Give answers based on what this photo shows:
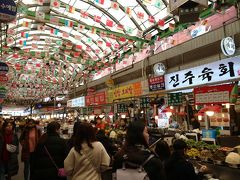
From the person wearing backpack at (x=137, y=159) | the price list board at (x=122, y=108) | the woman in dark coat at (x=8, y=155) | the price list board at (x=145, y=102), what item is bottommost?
the woman in dark coat at (x=8, y=155)

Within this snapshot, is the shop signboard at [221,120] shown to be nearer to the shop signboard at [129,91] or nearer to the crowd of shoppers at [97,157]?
the shop signboard at [129,91]

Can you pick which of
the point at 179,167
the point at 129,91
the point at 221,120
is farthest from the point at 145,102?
the point at 221,120

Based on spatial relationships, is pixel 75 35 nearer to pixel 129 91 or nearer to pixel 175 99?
pixel 129 91

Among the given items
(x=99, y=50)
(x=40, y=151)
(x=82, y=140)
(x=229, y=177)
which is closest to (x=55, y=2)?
(x=40, y=151)

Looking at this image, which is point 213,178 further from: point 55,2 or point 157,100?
point 55,2

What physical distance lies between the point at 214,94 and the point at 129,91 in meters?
5.47

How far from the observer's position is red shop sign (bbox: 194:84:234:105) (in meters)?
6.15

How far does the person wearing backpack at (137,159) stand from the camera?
2.42 m

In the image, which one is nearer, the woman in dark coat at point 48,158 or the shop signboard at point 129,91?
the woman in dark coat at point 48,158

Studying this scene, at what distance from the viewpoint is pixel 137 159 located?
2.49 m

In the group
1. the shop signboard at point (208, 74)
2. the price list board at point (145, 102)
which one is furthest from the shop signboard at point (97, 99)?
the shop signboard at point (208, 74)

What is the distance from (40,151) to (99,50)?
1848 cm

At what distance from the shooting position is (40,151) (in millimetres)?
4234

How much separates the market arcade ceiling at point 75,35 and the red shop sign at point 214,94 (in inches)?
146
